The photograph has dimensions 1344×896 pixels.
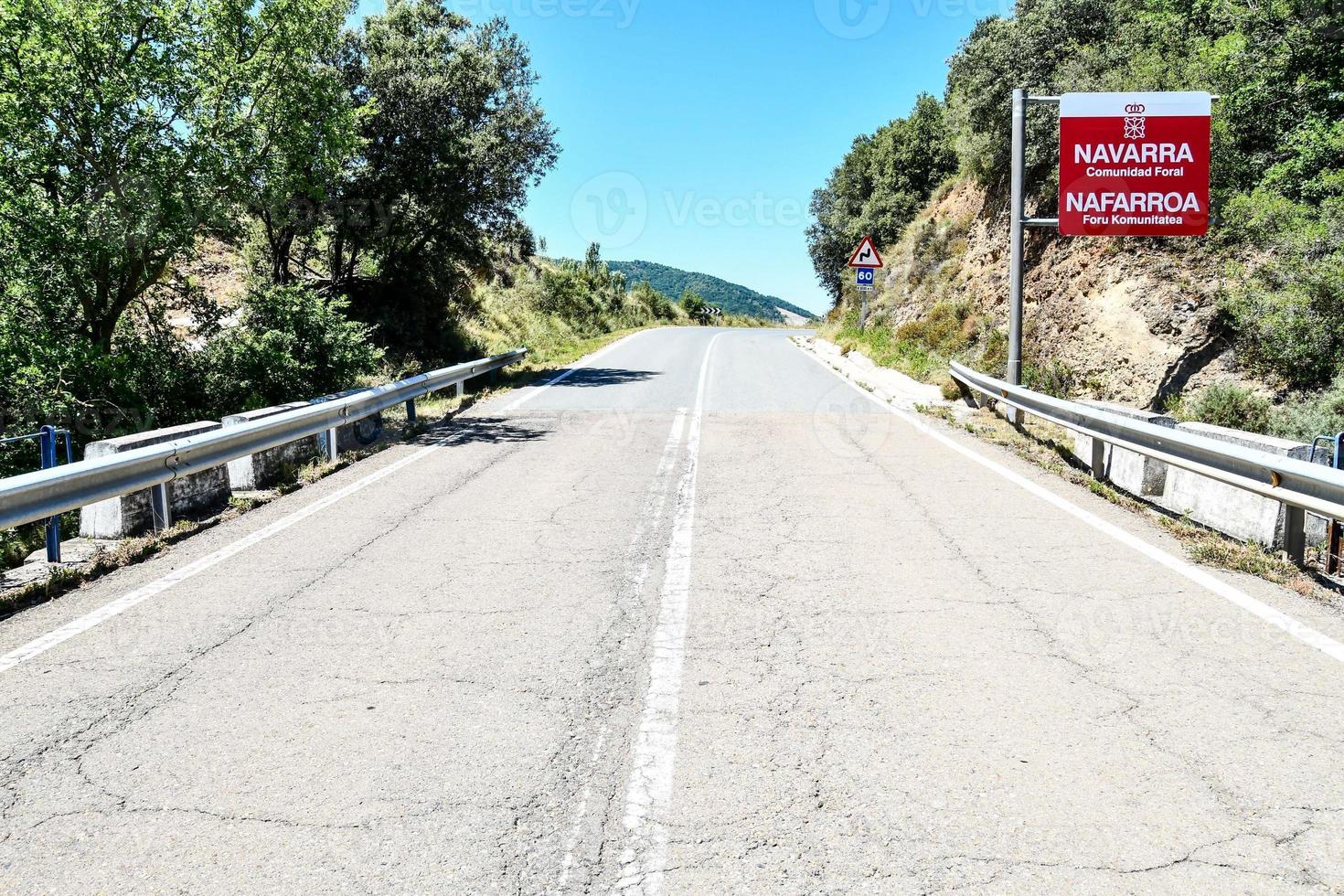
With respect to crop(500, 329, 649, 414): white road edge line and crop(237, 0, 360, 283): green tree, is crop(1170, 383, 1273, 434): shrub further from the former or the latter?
crop(237, 0, 360, 283): green tree

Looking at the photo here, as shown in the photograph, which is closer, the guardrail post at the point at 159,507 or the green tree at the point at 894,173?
the guardrail post at the point at 159,507

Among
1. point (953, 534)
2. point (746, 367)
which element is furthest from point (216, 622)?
point (746, 367)

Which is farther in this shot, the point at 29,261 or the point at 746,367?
the point at 746,367

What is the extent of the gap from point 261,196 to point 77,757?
13.4 meters

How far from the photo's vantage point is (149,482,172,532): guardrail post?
720 centimetres

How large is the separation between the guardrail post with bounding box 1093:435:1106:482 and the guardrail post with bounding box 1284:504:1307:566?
306cm

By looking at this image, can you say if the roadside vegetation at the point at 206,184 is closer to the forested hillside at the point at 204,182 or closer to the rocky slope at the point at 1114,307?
the forested hillside at the point at 204,182

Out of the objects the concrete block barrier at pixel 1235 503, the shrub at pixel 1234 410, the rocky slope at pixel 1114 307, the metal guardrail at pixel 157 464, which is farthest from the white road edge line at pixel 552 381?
the shrub at pixel 1234 410

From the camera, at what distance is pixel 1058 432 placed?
12273 mm

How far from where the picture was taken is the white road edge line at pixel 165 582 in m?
4.74

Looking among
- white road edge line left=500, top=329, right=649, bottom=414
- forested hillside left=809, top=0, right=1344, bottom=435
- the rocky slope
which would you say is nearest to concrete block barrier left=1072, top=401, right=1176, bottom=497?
forested hillside left=809, top=0, right=1344, bottom=435

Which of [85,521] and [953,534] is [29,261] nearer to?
[85,521]

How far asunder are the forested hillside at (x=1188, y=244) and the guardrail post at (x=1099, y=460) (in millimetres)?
3453

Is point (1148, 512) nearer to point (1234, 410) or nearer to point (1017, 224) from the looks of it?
point (1234, 410)
